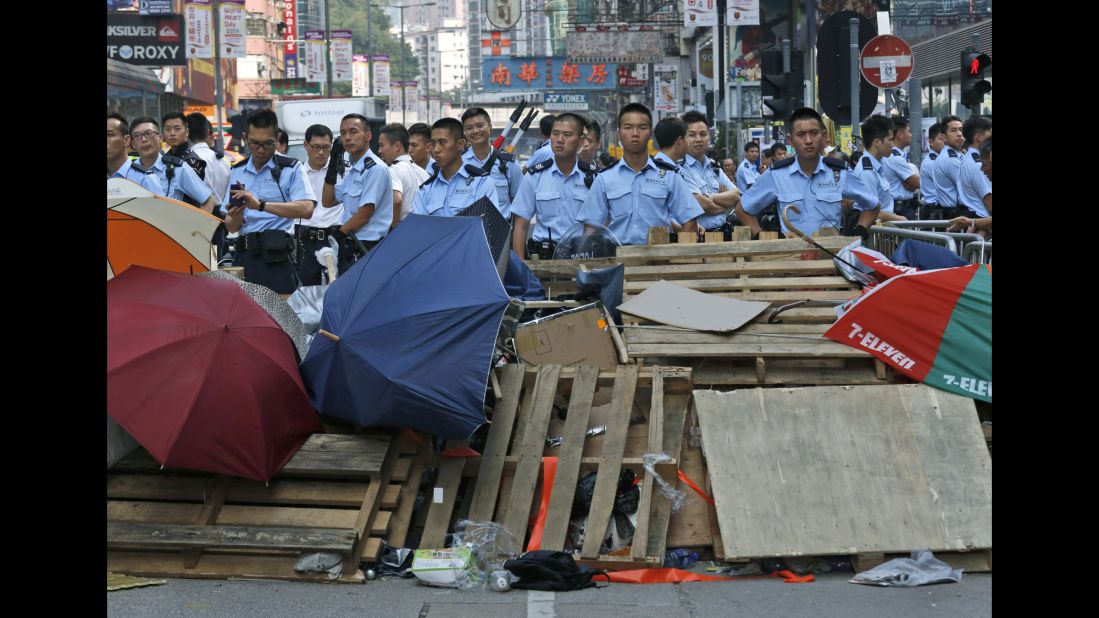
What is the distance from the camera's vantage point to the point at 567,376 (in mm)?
7676

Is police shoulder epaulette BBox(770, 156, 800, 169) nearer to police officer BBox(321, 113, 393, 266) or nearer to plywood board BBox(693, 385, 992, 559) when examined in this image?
police officer BBox(321, 113, 393, 266)

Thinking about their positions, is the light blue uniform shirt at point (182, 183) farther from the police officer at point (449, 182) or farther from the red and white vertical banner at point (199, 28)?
the red and white vertical banner at point (199, 28)

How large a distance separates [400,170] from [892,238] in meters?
4.59

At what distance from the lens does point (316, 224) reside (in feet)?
37.6

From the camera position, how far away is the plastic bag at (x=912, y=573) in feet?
20.3

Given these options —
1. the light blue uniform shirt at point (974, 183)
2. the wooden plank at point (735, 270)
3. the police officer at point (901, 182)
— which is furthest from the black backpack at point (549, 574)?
the police officer at point (901, 182)

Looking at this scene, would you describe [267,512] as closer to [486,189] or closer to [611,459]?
[611,459]

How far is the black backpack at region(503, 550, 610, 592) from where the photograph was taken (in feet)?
20.5

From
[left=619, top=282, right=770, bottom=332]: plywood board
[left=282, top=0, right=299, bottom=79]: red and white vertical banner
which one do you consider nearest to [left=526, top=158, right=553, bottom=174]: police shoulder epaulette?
[left=619, top=282, right=770, bottom=332]: plywood board

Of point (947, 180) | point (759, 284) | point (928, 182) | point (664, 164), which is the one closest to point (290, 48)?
point (928, 182)

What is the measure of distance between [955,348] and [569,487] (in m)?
2.21
